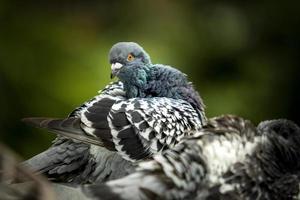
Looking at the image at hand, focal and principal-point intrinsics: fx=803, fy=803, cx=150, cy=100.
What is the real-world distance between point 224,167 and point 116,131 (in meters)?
1.36

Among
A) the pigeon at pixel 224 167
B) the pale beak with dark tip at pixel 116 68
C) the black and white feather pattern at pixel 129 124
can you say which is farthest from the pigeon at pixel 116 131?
the pigeon at pixel 224 167

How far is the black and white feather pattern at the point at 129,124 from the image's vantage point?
4.45m

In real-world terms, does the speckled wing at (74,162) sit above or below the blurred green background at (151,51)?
above

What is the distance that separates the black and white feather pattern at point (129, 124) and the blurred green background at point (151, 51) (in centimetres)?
345

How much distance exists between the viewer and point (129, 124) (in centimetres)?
458

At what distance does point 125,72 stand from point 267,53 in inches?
183

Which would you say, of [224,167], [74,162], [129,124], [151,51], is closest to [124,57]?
[129,124]

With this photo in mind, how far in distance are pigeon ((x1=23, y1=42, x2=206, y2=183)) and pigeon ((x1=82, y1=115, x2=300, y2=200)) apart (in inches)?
40.4

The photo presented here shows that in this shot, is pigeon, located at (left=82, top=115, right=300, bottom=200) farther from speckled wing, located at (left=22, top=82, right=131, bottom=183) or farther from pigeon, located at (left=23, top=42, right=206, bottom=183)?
speckled wing, located at (left=22, top=82, right=131, bottom=183)

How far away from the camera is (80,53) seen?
343 inches

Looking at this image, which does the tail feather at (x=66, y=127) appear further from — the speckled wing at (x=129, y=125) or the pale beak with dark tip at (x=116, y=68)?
the pale beak with dark tip at (x=116, y=68)

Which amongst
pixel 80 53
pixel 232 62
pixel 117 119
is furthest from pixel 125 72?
pixel 232 62

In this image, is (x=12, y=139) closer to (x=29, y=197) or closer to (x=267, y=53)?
(x=267, y=53)

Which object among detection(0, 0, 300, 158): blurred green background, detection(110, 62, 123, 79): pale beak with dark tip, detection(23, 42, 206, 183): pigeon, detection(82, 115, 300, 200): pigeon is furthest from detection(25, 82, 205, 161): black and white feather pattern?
detection(0, 0, 300, 158): blurred green background
